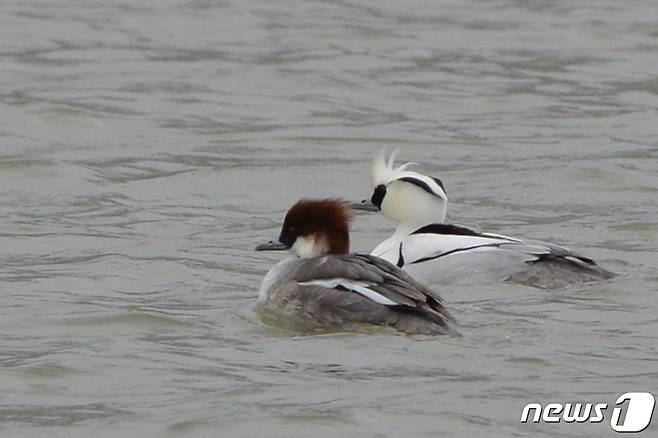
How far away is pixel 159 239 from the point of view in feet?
43.5

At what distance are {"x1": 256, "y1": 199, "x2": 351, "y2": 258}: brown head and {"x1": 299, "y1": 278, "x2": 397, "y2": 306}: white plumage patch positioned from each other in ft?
1.24

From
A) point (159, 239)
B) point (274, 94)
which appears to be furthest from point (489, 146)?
point (159, 239)

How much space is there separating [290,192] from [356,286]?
5.18 m

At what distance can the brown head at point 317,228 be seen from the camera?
10.9 m

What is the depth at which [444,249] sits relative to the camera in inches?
483

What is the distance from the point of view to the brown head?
10898mm

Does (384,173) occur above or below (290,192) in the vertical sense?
above

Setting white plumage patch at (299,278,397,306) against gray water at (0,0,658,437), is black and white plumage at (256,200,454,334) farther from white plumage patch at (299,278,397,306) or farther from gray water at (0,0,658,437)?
gray water at (0,0,658,437)

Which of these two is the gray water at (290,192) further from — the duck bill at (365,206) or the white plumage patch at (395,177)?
the white plumage patch at (395,177)

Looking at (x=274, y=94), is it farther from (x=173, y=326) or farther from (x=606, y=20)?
(x=173, y=326)
